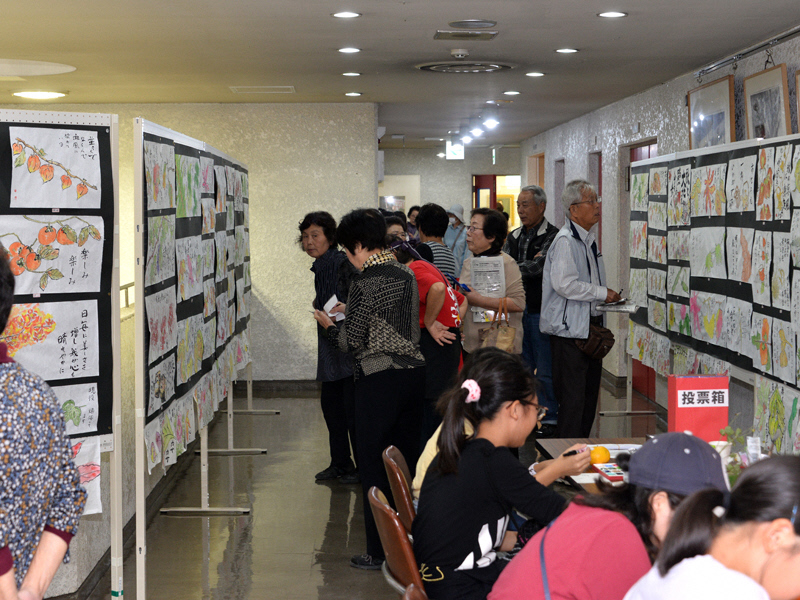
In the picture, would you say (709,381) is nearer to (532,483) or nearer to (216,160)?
(532,483)

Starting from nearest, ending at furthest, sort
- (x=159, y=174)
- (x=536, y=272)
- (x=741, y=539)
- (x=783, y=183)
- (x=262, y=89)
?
(x=741, y=539) < (x=159, y=174) < (x=783, y=183) < (x=536, y=272) < (x=262, y=89)

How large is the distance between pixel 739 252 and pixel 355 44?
2421 millimetres

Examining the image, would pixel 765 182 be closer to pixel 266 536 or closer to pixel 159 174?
pixel 159 174

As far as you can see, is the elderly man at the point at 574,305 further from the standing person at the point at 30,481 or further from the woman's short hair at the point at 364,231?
the standing person at the point at 30,481

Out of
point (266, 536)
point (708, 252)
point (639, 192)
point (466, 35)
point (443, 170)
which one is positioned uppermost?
point (443, 170)

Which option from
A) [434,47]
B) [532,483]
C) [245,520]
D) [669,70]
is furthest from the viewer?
[669,70]

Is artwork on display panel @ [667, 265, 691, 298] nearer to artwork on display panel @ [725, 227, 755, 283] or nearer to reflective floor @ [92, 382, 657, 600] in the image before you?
artwork on display panel @ [725, 227, 755, 283]

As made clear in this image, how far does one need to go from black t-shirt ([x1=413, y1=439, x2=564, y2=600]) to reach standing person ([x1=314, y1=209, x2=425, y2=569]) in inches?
52.4

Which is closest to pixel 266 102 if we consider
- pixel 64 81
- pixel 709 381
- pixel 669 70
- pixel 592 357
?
pixel 64 81

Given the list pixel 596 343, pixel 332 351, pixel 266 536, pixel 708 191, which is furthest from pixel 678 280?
pixel 266 536

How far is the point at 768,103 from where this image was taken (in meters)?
4.81

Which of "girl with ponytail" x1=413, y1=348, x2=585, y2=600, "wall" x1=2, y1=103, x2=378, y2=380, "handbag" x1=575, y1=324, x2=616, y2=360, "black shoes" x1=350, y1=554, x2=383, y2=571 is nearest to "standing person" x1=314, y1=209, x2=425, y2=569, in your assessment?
"black shoes" x1=350, y1=554, x2=383, y2=571

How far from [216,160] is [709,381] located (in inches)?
121

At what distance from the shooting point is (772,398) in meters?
3.95
